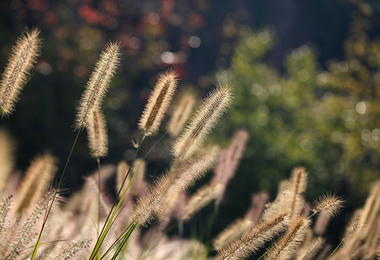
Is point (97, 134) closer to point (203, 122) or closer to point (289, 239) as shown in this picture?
point (203, 122)

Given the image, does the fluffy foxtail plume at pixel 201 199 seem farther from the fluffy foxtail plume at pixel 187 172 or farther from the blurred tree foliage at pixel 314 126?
the blurred tree foliage at pixel 314 126

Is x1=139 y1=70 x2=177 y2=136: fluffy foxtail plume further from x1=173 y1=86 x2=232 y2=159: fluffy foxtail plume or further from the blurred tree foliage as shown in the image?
the blurred tree foliage

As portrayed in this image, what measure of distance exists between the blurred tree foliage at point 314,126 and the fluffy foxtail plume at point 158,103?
4570 millimetres

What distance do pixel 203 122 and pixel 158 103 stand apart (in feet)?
0.58

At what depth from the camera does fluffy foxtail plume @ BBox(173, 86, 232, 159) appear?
112cm

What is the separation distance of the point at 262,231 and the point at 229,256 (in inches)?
4.8

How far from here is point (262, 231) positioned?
3.19 ft

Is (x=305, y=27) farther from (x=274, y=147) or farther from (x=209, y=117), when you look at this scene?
(x=209, y=117)

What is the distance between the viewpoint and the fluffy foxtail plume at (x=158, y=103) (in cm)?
118

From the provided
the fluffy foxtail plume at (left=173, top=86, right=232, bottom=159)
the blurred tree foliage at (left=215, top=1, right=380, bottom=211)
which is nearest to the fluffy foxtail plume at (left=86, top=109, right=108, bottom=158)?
the fluffy foxtail plume at (left=173, top=86, right=232, bottom=159)

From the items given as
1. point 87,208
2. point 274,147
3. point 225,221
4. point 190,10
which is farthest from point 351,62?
point 190,10

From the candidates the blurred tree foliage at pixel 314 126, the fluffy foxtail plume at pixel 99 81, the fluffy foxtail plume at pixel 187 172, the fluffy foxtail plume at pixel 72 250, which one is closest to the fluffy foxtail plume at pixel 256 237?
the fluffy foxtail plume at pixel 187 172

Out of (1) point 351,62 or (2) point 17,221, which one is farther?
(1) point 351,62

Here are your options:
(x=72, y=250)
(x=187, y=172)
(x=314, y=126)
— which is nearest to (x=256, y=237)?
(x=187, y=172)
